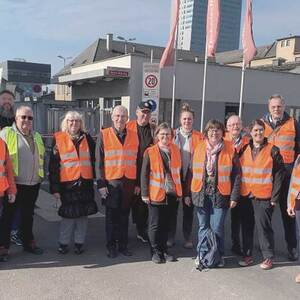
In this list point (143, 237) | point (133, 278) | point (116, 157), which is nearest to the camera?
point (133, 278)

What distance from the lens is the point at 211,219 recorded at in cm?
489

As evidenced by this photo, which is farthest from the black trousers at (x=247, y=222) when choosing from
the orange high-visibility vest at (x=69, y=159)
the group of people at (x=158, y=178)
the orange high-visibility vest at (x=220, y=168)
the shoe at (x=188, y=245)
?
the orange high-visibility vest at (x=69, y=159)

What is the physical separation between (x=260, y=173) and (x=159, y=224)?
1.33 m

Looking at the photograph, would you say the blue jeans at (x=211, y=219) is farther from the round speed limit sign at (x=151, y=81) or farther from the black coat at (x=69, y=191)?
the round speed limit sign at (x=151, y=81)

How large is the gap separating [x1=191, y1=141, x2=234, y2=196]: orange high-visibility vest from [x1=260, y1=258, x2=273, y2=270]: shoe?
3.01 ft

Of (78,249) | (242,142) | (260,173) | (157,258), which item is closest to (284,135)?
(242,142)

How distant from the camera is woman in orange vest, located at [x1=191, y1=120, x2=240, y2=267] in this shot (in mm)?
4754

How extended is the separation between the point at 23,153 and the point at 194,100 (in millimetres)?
20091

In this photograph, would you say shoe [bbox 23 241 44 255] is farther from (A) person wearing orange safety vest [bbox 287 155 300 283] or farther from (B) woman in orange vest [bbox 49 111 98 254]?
(A) person wearing orange safety vest [bbox 287 155 300 283]

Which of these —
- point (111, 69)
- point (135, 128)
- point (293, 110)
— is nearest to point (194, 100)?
point (111, 69)

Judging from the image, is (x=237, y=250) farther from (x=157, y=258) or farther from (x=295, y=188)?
(x=295, y=188)

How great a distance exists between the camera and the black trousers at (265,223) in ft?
15.9

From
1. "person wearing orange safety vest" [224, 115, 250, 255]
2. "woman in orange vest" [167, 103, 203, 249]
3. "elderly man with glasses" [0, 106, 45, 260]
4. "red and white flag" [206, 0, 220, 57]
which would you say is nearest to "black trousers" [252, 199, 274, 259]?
"person wearing orange safety vest" [224, 115, 250, 255]

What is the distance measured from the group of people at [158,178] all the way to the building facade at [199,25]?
15.1 metres
